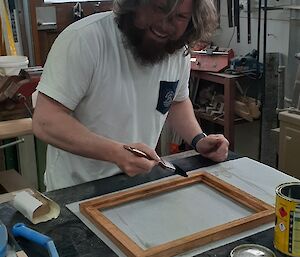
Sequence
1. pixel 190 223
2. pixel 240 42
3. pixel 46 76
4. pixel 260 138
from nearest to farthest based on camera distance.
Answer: pixel 190 223 → pixel 46 76 → pixel 260 138 → pixel 240 42

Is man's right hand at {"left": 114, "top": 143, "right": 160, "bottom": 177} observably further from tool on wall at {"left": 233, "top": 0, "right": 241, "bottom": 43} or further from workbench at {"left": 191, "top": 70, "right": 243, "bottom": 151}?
tool on wall at {"left": 233, "top": 0, "right": 241, "bottom": 43}

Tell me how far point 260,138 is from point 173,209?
1.83m

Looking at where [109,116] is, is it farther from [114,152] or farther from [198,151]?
[198,151]

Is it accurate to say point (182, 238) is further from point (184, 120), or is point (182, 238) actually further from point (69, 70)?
point (184, 120)

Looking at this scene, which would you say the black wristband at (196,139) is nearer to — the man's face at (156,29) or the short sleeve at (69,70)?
the man's face at (156,29)

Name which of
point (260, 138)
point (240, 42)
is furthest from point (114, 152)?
point (240, 42)

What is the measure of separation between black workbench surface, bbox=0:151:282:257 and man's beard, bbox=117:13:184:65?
0.32 metres

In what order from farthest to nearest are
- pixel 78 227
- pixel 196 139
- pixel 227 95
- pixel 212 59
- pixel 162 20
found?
pixel 212 59, pixel 227 95, pixel 196 139, pixel 162 20, pixel 78 227

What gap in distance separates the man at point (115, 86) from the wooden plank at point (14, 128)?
0.58 metres

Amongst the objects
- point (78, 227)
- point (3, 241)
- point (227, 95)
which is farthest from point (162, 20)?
point (227, 95)

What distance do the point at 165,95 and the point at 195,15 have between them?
0.25 m

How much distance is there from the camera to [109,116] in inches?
Result: 49.8

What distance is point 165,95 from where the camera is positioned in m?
1.38

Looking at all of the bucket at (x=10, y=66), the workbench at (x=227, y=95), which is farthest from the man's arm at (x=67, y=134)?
the workbench at (x=227, y=95)
